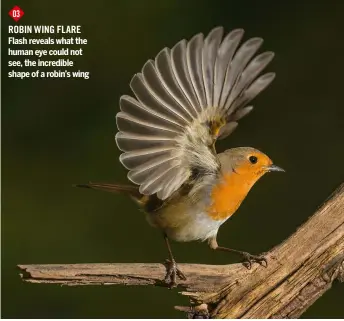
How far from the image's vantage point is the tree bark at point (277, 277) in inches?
113

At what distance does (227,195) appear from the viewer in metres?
3.13

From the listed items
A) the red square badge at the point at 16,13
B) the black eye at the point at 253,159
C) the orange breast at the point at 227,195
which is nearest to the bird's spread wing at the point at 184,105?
the orange breast at the point at 227,195

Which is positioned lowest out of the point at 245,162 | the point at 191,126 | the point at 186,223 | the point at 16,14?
the point at 186,223

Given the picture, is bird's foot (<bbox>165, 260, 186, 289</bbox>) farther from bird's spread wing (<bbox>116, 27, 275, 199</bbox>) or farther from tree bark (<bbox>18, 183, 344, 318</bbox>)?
bird's spread wing (<bbox>116, 27, 275, 199</bbox>)

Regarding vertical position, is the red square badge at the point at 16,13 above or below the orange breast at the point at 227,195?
above

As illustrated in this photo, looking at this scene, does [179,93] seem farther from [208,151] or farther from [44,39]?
[44,39]

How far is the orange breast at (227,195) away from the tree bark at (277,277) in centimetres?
26

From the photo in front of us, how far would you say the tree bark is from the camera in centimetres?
287

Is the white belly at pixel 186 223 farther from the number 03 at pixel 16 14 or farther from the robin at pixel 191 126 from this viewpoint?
the number 03 at pixel 16 14

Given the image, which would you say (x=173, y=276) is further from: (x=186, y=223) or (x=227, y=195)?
(x=227, y=195)

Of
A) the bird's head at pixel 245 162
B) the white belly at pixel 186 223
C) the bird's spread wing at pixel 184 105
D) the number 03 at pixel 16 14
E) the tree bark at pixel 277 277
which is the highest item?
the number 03 at pixel 16 14

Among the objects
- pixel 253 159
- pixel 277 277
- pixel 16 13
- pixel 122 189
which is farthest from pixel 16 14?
pixel 277 277

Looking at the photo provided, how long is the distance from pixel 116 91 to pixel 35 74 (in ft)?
1.88

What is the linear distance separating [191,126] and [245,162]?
397mm
